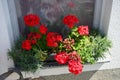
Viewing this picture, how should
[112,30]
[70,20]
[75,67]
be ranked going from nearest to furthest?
[75,67] < [70,20] < [112,30]

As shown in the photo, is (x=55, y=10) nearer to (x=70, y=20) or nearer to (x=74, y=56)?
(x=70, y=20)

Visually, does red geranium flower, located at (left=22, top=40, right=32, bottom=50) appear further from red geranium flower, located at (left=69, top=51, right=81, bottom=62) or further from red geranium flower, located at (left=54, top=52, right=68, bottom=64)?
red geranium flower, located at (left=69, top=51, right=81, bottom=62)

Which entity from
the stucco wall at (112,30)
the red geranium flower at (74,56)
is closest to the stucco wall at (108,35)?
the stucco wall at (112,30)

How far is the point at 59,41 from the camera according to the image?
1889 millimetres

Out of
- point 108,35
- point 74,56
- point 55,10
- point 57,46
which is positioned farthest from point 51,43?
point 108,35

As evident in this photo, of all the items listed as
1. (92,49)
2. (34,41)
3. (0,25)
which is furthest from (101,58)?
(0,25)

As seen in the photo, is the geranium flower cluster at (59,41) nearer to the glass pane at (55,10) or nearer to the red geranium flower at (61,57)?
the red geranium flower at (61,57)

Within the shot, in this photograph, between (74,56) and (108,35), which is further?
(108,35)

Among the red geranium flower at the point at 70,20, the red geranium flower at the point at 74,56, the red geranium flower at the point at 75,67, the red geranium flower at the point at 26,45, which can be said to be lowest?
the red geranium flower at the point at 75,67

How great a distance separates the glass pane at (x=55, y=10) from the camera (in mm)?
1904

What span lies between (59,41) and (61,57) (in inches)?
6.8

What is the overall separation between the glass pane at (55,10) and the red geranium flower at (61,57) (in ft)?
0.93

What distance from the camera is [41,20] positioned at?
1.99 meters

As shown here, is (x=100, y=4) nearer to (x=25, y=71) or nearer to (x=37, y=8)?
(x=37, y=8)
